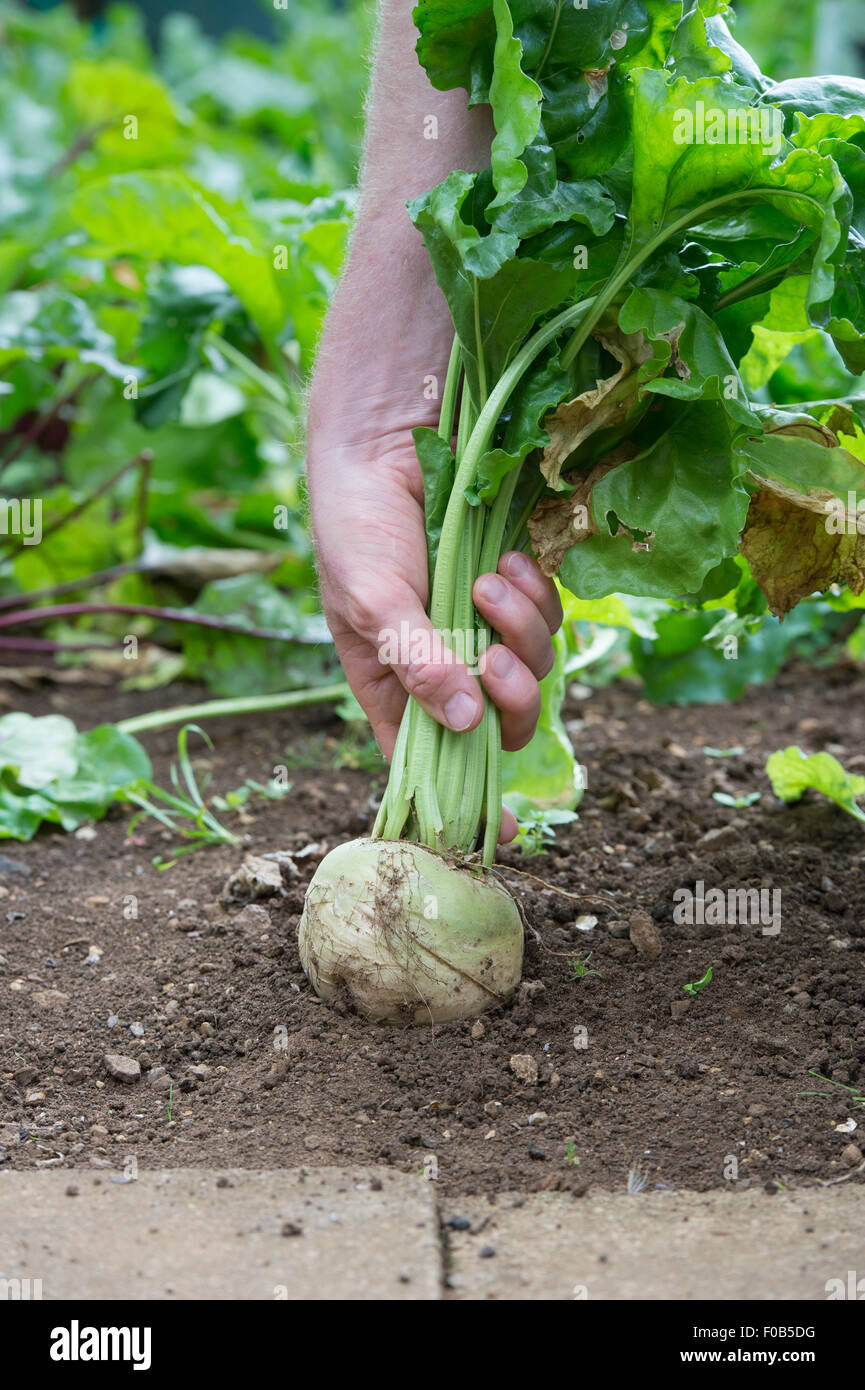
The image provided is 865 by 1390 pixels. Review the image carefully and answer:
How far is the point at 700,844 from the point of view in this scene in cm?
263

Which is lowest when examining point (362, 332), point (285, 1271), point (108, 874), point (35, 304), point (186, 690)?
point (285, 1271)

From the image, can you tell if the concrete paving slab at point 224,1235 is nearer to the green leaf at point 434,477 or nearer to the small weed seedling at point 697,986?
the small weed seedling at point 697,986

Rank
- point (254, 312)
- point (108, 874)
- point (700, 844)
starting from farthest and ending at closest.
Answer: point (254, 312), point (108, 874), point (700, 844)

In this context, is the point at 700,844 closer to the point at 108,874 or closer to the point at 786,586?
the point at 786,586

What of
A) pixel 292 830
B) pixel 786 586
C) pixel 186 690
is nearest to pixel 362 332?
pixel 786 586

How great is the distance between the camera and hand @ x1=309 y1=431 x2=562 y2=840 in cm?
201

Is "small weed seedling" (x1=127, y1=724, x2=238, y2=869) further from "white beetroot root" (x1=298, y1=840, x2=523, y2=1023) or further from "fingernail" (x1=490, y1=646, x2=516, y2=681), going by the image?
"fingernail" (x1=490, y1=646, x2=516, y2=681)

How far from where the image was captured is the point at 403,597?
6.61ft

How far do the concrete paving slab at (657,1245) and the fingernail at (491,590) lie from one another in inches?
35.9

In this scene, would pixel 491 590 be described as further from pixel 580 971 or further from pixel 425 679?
pixel 580 971

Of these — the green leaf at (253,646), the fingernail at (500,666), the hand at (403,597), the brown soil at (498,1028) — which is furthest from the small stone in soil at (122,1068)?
the green leaf at (253,646)

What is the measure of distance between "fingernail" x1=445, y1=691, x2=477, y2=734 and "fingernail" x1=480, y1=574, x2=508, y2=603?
166mm

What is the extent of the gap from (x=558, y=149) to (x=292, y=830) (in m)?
1.62

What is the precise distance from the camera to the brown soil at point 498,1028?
1.80m
